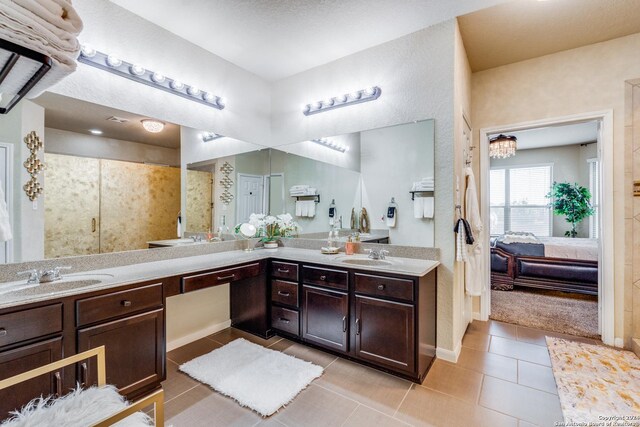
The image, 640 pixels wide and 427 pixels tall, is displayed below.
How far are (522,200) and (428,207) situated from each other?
5.88 meters

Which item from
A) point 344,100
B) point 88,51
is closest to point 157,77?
point 88,51

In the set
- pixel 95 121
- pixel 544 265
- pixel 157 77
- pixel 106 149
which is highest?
pixel 157 77

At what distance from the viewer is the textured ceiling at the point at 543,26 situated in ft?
7.36

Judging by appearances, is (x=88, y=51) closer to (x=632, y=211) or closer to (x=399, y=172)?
(x=399, y=172)

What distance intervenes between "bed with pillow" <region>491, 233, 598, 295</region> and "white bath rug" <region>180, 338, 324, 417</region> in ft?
12.1

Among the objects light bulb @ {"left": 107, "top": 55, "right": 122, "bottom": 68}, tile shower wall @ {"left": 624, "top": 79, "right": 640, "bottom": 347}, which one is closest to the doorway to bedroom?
tile shower wall @ {"left": 624, "top": 79, "right": 640, "bottom": 347}

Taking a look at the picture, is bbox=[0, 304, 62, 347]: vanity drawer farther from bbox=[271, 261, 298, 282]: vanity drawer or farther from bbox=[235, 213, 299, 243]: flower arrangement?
bbox=[235, 213, 299, 243]: flower arrangement

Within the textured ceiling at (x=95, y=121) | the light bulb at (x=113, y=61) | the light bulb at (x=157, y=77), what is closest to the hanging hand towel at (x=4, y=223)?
the textured ceiling at (x=95, y=121)

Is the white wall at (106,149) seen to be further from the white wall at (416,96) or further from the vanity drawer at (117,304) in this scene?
the white wall at (416,96)

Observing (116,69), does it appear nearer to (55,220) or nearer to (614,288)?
(55,220)

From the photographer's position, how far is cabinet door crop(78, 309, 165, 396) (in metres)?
1.62

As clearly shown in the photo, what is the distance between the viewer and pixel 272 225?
3.29 metres

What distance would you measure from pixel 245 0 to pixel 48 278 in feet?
7.60

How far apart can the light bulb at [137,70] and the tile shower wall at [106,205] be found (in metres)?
0.71
